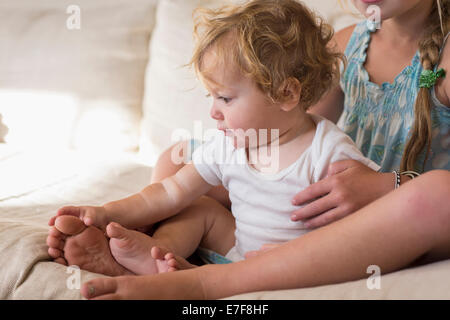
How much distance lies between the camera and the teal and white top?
1066 millimetres

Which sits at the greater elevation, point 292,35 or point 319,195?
point 292,35

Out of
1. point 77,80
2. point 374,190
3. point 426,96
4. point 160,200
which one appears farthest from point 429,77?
point 77,80

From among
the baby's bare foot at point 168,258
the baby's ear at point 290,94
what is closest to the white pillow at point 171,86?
the baby's ear at point 290,94

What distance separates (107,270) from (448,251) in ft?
1.66

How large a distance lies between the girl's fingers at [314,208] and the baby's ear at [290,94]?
0.17 meters

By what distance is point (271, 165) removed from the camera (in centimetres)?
93

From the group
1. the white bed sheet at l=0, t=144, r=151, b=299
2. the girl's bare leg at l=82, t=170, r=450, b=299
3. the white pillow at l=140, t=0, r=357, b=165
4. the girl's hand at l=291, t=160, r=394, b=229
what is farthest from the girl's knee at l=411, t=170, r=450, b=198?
the white pillow at l=140, t=0, r=357, b=165

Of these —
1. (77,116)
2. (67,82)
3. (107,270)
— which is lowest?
(107,270)

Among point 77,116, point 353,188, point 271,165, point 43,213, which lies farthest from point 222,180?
point 77,116

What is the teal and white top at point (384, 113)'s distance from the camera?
1.07 meters

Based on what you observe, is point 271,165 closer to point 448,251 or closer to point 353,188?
point 353,188

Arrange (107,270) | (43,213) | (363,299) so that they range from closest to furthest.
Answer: (363,299), (107,270), (43,213)

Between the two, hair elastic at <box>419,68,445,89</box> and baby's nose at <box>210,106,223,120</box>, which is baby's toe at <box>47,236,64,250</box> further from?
hair elastic at <box>419,68,445,89</box>

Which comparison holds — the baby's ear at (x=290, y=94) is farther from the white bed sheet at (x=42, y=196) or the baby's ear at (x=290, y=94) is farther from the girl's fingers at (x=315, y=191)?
the white bed sheet at (x=42, y=196)
